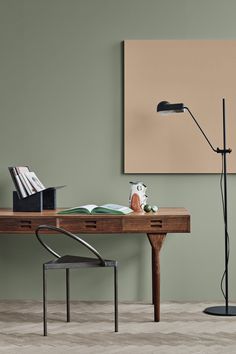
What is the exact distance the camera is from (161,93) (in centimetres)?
521

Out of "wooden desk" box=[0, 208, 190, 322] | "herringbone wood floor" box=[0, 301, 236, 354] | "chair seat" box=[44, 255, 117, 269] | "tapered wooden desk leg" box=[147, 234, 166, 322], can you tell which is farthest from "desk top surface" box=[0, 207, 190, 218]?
"herringbone wood floor" box=[0, 301, 236, 354]

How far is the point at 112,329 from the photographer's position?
4.38 meters

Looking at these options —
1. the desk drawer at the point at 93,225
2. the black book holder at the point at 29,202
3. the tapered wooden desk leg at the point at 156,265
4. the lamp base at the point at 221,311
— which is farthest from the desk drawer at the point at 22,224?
the lamp base at the point at 221,311

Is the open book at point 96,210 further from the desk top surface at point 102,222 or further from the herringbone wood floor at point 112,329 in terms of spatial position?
the herringbone wood floor at point 112,329

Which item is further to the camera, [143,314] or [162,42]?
[162,42]

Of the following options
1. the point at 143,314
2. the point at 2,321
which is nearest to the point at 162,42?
the point at 143,314

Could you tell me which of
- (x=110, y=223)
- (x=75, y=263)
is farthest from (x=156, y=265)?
(x=75, y=263)

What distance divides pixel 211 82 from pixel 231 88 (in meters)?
0.15

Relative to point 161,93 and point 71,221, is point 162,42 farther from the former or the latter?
point 71,221

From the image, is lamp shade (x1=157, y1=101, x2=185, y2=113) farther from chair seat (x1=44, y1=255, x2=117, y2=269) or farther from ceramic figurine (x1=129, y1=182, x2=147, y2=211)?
chair seat (x1=44, y1=255, x2=117, y2=269)

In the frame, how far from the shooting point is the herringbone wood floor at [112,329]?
395cm

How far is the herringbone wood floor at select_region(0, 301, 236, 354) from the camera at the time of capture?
3946mm

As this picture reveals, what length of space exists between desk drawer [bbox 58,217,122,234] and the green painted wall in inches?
24.6

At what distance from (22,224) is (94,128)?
3.32 ft
